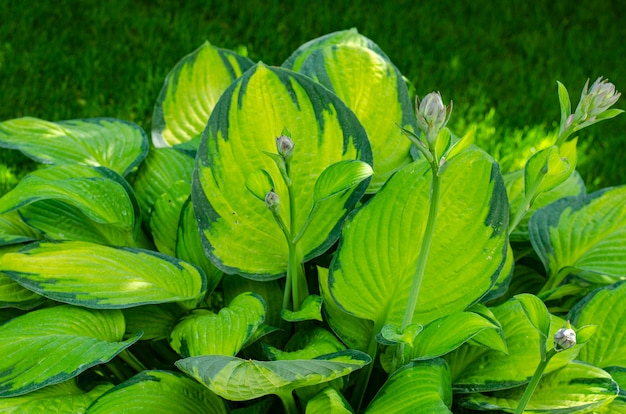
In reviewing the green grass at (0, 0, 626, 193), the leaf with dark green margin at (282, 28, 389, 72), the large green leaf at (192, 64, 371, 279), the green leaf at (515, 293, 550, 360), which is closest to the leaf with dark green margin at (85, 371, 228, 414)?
the large green leaf at (192, 64, 371, 279)

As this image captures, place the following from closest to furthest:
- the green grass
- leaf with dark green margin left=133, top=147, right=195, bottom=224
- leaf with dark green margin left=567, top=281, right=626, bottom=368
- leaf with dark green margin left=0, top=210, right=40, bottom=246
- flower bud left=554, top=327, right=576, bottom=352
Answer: flower bud left=554, top=327, right=576, bottom=352 < leaf with dark green margin left=567, top=281, right=626, bottom=368 < leaf with dark green margin left=0, top=210, right=40, bottom=246 < leaf with dark green margin left=133, top=147, right=195, bottom=224 < the green grass

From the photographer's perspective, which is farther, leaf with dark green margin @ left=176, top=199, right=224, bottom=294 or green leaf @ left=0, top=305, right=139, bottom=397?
leaf with dark green margin @ left=176, top=199, right=224, bottom=294

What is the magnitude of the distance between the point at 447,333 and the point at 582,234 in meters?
0.54

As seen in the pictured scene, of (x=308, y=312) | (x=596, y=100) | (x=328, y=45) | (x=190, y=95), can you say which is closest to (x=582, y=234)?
(x=596, y=100)

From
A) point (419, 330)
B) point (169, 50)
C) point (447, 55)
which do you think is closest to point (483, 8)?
point (447, 55)

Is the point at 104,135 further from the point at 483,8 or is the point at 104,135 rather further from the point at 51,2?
the point at 483,8

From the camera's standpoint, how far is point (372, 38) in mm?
3098

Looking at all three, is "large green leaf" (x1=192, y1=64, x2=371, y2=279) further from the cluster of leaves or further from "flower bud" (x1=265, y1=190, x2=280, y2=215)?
"flower bud" (x1=265, y1=190, x2=280, y2=215)

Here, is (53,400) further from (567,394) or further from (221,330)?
(567,394)

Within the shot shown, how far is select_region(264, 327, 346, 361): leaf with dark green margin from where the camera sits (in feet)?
4.18

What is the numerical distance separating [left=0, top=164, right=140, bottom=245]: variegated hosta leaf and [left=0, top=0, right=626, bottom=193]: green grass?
0.83m

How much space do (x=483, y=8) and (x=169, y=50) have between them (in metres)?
1.51

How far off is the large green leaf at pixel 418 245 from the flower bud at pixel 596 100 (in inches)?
8.5

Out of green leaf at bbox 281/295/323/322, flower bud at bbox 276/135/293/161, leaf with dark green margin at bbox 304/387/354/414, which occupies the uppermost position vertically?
flower bud at bbox 276/135/293/161
